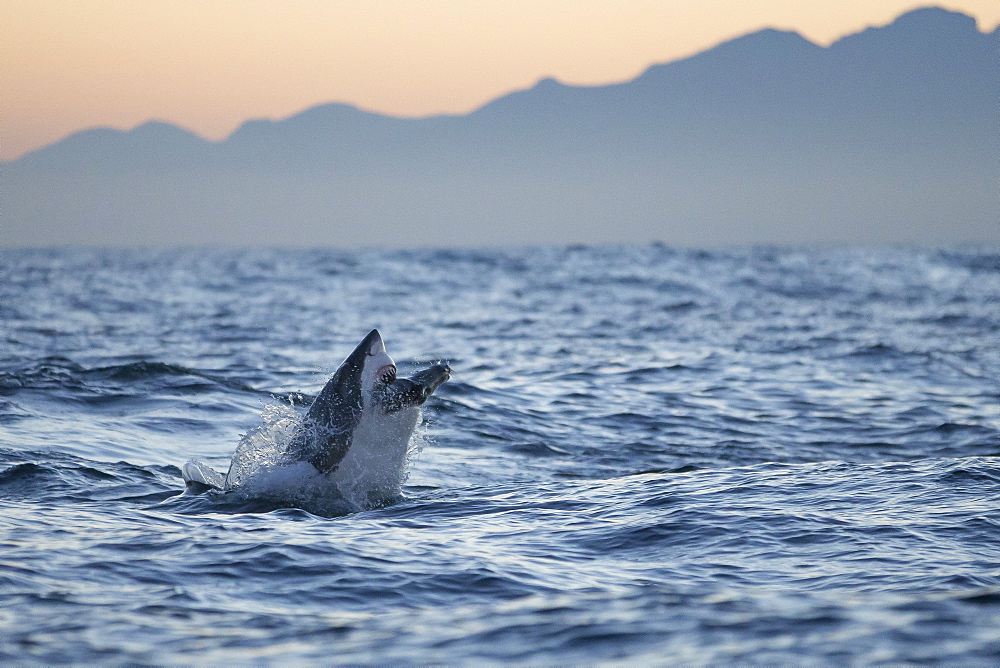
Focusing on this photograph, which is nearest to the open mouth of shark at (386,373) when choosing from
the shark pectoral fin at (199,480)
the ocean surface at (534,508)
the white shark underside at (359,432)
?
the white shark underside at (359,432)

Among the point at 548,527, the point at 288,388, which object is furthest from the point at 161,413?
the point at 548,527

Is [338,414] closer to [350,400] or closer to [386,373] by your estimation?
[350,400]

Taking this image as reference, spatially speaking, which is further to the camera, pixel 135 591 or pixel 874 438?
pixel 874 438

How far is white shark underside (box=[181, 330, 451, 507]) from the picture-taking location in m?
10.3

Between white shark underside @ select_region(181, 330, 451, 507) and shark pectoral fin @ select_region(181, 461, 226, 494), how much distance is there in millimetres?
54

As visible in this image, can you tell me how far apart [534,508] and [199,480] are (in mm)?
3499

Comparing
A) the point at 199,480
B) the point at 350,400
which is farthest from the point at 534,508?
the point at 199,480

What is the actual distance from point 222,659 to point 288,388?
13.1 meters

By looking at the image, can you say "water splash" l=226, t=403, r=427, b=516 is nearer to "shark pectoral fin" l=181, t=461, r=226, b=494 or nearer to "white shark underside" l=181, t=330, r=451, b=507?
"white shark underside" l=181, t=330, r=451, b=507

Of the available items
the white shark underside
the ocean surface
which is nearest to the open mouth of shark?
the white shark underside

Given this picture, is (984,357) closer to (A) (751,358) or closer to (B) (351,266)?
(A) (751,358)

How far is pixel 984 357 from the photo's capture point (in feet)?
81.9

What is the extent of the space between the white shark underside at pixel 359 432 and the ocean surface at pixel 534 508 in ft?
1.23

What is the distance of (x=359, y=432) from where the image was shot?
1040 cm
